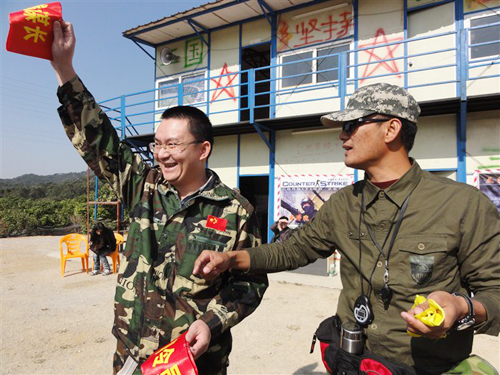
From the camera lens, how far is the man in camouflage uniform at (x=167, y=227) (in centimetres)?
177

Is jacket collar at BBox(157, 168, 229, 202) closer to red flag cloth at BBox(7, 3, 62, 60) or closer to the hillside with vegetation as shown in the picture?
red flag cloth at BBox(7, 3, 62, 60)

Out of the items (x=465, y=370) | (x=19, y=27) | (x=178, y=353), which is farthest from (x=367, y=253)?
(x=19, y=27)

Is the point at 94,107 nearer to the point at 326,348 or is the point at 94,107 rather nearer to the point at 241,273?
the point at 241,273

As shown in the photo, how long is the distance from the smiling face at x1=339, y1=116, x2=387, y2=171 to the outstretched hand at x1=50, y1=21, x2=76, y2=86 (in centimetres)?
146

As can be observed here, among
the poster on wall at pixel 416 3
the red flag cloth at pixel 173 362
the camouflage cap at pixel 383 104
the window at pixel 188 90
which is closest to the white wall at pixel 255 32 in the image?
the window at pixel 188 90

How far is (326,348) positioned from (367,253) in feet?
1.78

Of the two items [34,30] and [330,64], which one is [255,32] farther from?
[34,30]

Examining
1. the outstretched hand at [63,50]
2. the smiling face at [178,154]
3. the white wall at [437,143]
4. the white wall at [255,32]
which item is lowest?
the smiling face at [178,154]

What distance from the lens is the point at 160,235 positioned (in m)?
1.93

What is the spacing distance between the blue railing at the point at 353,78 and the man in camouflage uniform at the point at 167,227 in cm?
531

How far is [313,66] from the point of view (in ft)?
29.6

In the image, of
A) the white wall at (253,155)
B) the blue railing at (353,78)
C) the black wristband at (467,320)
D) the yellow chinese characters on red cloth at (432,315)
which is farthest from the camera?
the white wall at (253,155)

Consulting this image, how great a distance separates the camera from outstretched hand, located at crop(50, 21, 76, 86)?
1668 millimetres

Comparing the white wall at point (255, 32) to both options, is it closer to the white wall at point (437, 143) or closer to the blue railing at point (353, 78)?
the blue railing at point (353, 78)
